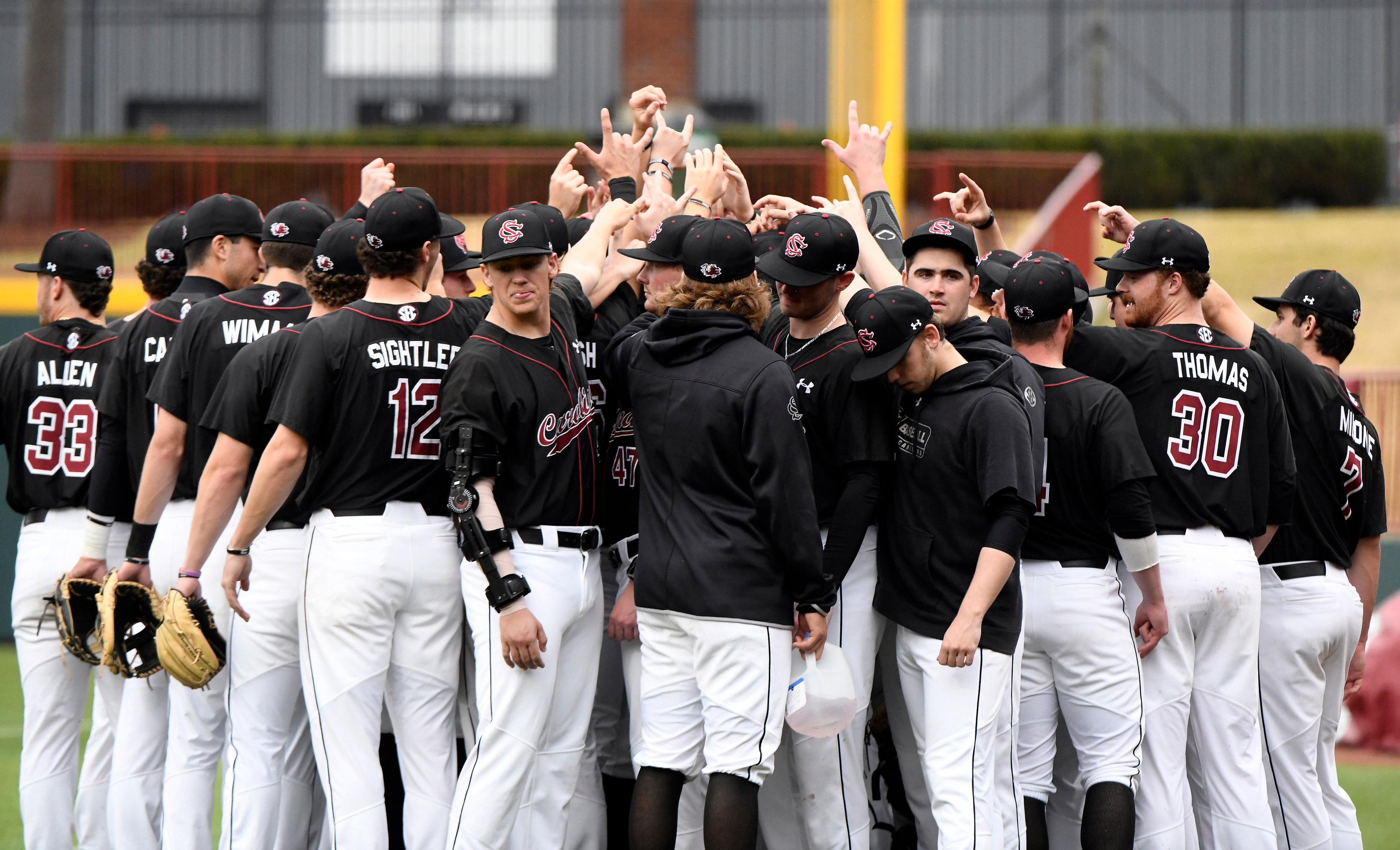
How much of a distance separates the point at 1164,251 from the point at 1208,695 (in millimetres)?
1533

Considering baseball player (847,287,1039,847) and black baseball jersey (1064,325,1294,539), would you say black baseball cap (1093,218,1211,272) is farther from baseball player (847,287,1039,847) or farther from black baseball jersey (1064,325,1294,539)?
baseball player (847,287,1039,847)

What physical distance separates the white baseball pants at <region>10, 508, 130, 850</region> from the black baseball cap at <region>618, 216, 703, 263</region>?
2.35 m

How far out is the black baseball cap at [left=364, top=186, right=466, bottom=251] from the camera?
166 inches

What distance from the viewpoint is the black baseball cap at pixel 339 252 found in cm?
455

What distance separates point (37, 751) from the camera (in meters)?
5.04

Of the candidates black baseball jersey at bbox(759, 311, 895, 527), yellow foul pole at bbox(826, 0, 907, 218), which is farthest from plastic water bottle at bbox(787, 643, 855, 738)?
yellow foul pole at bbox(826, 0, 907, 218)

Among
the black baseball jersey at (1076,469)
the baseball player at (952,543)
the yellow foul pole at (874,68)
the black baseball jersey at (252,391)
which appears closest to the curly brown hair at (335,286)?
the black baseball jersey at (252,391)

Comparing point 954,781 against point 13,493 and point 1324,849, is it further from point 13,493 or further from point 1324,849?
point 13,493

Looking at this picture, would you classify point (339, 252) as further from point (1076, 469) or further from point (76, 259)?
point (1076, 469)

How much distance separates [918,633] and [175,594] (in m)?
2.40

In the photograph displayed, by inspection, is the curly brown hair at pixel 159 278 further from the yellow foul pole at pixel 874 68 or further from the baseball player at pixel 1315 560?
the yellow foul pole at pixel 874 68

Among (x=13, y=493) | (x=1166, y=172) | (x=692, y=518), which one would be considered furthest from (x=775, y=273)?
(x=1166, y=172)

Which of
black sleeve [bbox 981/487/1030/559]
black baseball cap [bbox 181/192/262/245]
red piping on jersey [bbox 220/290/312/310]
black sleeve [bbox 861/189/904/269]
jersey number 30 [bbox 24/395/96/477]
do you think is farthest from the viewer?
jersey number 30 [bbox 24/395/96/477]

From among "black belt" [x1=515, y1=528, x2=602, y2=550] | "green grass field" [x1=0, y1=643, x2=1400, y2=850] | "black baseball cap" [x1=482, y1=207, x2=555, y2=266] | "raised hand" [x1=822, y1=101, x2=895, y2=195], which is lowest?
"green grass field" [x1=0, y1=643, x2=1400, y2=850]
